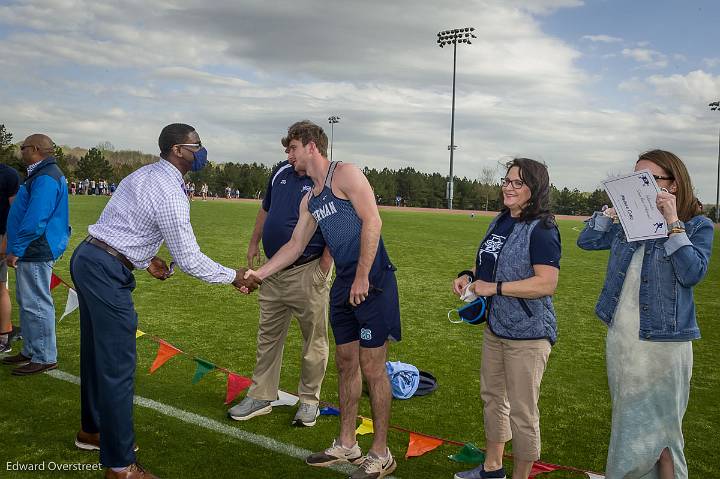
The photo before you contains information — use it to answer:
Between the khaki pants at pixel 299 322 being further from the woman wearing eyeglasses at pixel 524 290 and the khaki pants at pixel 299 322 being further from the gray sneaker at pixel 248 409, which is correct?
the woman wearing eyeglasses at pixel 524 290

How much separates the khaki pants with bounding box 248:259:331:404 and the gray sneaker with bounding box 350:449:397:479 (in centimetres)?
102

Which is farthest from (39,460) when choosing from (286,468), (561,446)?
(561,446)

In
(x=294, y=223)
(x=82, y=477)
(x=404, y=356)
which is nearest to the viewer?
(x=82, y=477)

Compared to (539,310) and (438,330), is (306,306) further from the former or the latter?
(438,330)

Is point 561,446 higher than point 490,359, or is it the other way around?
point 490,359

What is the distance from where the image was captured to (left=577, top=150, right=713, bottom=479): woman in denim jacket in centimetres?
322

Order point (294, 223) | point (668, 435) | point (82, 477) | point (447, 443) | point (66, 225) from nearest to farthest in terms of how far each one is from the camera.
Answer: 1. point (668, 435)
2. point (82, 477)
3. point (447, 443)
4. point (294, 223)
5. point (66, 225)

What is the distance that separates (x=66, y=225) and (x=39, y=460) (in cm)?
236

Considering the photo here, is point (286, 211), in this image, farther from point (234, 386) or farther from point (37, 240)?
point (37, 240)

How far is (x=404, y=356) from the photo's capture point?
7.33m

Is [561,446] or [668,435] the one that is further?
[561,446]

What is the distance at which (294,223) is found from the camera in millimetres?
5086

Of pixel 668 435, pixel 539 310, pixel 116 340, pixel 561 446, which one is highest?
pixel 539 310

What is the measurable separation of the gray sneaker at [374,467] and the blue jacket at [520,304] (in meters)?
1.11
